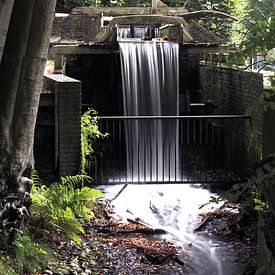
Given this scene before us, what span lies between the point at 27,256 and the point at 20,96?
1596mm

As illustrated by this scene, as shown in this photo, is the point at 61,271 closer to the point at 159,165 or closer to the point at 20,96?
the point at 20,96

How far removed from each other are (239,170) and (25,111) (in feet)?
18.5

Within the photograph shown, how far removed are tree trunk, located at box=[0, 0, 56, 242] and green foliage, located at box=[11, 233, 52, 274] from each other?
172 millimetres

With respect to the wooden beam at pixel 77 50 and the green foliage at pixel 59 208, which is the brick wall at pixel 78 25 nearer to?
the wooden beam at pixel 77 50

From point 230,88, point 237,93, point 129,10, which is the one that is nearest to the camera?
point 237,93

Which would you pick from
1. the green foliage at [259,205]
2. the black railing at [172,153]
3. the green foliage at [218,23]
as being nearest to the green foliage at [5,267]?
the green foliage at [259,205]

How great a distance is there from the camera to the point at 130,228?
727cm

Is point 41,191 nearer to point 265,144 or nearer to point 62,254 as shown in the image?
point 62,254

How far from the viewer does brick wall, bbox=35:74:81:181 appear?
27.1 feet

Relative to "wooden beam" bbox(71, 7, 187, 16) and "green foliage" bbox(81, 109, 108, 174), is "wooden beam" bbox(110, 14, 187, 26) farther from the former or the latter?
"green foliage" bbox(81, 109, 108, 174)

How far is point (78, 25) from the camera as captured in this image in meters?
14.7

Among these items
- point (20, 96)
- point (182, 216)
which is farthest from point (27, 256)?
point (182, 216)

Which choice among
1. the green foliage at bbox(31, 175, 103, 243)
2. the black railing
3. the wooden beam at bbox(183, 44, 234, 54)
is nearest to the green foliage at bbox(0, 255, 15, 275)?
the green foliage at bbox(31, 175, 103, 243)

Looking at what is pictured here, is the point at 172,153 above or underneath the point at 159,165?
above
